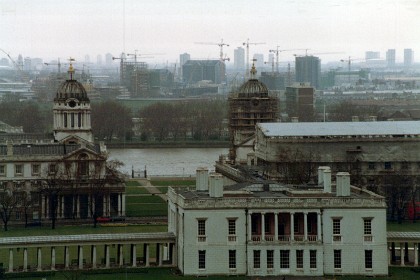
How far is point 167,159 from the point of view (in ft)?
293

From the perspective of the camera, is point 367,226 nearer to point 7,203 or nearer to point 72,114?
point 7,203

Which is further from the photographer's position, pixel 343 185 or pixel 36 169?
pixel 36 169

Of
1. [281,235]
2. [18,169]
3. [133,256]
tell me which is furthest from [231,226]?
[18,169]

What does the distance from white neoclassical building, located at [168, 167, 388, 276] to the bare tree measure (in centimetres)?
1338

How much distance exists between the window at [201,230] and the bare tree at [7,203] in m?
13.4

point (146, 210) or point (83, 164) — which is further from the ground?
point (83, 164)

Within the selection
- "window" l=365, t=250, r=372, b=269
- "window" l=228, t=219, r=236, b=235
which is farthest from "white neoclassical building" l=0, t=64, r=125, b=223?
"window" l=365, t=250, r=372, b=269

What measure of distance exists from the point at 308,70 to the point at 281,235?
509ft

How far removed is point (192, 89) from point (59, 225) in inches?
5272

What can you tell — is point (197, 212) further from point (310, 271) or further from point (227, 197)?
point (310, 271)

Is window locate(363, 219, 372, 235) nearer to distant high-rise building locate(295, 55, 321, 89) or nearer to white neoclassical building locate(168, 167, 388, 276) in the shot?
white neoclassical building locate(168, 167, 388, 276)

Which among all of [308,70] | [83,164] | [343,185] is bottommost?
[83,164]

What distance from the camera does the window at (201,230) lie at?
1583 inches

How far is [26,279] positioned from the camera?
3872cm
